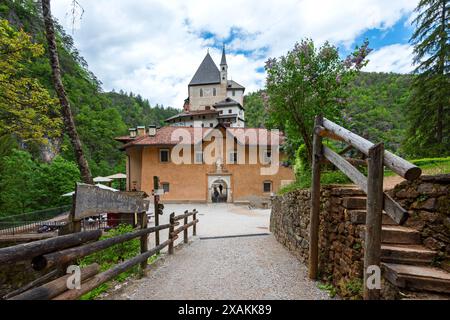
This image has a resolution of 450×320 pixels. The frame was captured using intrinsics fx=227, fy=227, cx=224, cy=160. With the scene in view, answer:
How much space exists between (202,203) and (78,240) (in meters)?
19.8

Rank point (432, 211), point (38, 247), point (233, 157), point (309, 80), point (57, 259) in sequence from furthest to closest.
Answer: point (233, 157), point (309, 80), point (432, 211), point (57, 259), point (38, 247)

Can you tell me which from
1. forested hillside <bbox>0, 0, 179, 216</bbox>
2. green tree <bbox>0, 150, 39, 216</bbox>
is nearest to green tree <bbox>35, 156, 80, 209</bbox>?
forested hillside <bbox>0, 0, 179, 216</bbox>

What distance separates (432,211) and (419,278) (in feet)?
2.81

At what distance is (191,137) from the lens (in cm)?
2238

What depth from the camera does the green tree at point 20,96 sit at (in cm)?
713

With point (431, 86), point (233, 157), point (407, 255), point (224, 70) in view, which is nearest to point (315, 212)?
point (407, 255)

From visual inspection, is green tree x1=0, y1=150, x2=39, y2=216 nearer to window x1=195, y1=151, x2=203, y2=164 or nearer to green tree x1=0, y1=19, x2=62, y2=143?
window x1=195, y1=151, x2=203, y2=164

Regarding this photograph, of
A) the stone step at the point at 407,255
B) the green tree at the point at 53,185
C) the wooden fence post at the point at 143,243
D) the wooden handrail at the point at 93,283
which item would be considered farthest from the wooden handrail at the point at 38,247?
the green tree at the point at 53,185

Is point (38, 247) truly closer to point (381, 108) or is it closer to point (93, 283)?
point (93, 283)

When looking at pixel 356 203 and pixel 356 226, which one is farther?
pixel 356 203

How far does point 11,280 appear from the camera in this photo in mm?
8781

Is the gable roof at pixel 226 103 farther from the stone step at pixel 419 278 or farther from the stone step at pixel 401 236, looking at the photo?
the stone step at pixel 419 278

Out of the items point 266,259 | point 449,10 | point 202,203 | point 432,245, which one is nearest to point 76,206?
point 432,245

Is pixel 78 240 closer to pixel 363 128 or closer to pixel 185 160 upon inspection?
pixel 185 160
